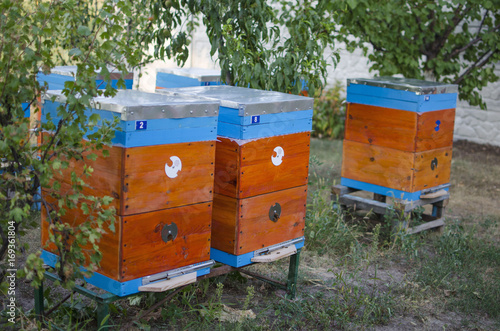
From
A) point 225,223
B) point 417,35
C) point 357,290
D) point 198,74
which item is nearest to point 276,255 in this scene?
point 225,223

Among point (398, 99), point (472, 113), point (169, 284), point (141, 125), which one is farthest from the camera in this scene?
point (472, 113)

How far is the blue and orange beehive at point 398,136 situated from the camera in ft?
15.0

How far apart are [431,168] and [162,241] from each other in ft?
9.46

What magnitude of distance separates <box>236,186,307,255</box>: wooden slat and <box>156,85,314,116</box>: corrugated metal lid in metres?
0.48

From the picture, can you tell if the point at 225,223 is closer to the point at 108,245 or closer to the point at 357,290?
the point at 108,245

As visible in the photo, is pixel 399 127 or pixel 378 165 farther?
pixel 378 165

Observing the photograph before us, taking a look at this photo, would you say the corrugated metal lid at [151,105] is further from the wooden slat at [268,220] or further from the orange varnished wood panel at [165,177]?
the wooden slat at [268,220]

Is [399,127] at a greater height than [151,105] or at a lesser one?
lesser

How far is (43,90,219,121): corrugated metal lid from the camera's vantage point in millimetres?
2488

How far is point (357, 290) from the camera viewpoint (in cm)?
365

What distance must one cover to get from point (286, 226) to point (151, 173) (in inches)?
43.1

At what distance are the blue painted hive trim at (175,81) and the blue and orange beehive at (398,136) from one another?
1.30 meters

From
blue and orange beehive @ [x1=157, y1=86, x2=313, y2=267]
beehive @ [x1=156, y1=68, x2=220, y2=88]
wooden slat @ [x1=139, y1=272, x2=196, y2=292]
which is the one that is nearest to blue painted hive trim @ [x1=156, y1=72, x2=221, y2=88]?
beehive @ [x1=156, y1=68, x2=220, y2=88]

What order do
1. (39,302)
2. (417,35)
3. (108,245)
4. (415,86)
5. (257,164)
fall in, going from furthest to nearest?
(417,35) → (415,86) → (257,164) → (39,302) → (108,245)
